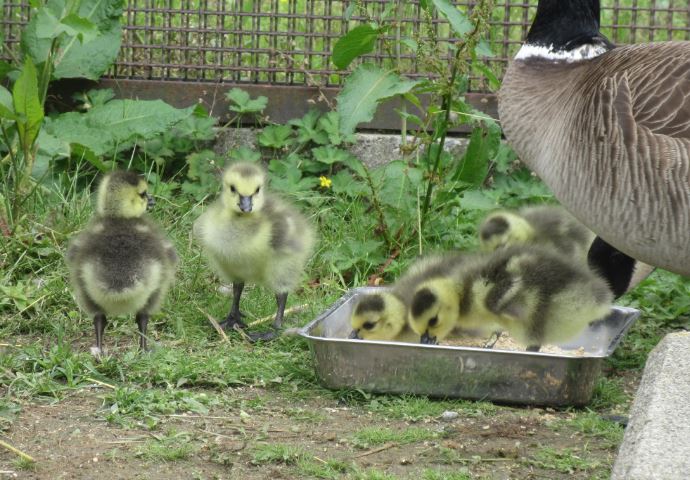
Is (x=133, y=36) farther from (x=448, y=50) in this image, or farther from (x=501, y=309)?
(x=501, y=309)

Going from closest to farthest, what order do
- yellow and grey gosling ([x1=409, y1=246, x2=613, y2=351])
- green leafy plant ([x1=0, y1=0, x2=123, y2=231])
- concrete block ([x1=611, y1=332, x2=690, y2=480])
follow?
concrete block ([x1=611, y1=332, x2=690, y2=480]), yellow and grey gosling ([x1=409, y1=246, x2=613, y2=351]), green leafy plant ([x1=0, y1=0, x2=123, y2=231])

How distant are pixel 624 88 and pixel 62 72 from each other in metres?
3.98

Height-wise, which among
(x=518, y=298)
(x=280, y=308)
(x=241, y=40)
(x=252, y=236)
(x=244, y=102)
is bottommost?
(x=280, y=308)

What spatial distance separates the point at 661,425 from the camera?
3.21 meters

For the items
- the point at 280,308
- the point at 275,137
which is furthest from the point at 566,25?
the point at 275,137

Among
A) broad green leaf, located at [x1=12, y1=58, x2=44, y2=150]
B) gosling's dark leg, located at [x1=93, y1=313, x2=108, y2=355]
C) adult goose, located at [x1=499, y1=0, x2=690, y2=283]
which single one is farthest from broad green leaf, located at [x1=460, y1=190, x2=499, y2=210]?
broad green leaf, located at [x1=12, y1=58, x2=44, y2=150]

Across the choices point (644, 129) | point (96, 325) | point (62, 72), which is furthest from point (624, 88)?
point (62, 72)

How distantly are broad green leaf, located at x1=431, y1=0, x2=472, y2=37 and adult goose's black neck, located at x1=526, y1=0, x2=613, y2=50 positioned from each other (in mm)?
A: 416

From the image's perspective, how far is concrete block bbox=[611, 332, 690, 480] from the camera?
291 cm

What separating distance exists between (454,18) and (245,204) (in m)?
1.54

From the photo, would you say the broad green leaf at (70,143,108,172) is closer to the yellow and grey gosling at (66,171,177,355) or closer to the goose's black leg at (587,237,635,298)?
the yellow and grey gosling at (66,171,177,355)

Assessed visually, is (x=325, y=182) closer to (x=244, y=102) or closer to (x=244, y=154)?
(x=244, y=154)

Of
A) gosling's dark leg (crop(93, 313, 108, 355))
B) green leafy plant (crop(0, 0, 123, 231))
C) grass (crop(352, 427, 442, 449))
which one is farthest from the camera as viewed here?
green leafy plant (crop(0, 0, 123, 231))

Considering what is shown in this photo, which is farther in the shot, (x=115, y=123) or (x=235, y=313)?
(x=115, y=123)
